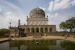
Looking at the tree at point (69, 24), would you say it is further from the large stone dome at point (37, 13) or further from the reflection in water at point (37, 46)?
the reflection in water at point (37, 46)

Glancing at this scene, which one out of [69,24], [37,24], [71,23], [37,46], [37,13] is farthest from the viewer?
[37,13]

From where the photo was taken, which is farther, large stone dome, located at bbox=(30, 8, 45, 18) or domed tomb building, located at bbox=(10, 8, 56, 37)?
large stone dome, located at bbox=(30, 8, 45, 18)

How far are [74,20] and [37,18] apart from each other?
50.8 ft

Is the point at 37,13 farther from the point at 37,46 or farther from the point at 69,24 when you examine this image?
the point at 37,46

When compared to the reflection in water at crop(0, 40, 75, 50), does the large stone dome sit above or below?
above

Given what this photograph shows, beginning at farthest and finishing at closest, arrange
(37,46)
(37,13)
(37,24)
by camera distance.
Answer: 1. (37,13)
2. (37,24)
3. (37,46)

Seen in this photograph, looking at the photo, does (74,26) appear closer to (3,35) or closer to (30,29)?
(30,29)

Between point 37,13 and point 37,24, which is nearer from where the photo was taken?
point 37,24

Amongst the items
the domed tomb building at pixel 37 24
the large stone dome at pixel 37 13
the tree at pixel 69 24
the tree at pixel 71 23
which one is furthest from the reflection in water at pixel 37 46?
the large stone dome at pixel 37 13

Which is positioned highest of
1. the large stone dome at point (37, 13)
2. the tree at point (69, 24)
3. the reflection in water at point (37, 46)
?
the large stone dome at point (37, 13)

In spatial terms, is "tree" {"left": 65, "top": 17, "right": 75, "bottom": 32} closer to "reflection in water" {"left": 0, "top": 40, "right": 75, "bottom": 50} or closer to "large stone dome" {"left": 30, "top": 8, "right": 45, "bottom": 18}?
"large stone dome" {"left": 30, "top": 8, "right": 45, "bottom": 18}

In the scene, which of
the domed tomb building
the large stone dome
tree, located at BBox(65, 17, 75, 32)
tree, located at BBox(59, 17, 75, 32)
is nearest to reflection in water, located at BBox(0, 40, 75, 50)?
tree, located at BBox(65, 17, 75, 32)

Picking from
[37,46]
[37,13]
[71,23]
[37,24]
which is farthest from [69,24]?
[37,46]

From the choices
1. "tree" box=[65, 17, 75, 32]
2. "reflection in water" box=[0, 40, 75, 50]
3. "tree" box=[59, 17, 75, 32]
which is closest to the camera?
"reflection in water" box=[0, 40, 75, 50]
